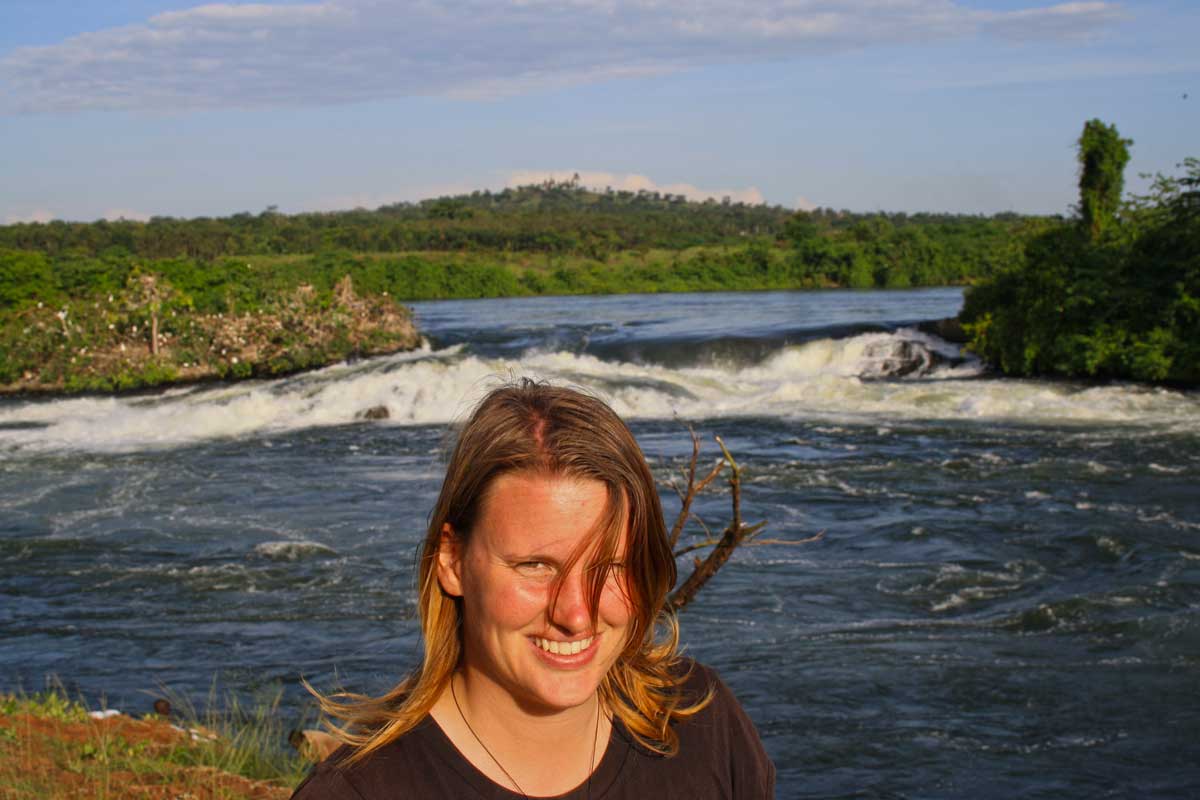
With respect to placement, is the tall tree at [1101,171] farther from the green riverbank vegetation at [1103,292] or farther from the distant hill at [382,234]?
the distant hill at [382,234]

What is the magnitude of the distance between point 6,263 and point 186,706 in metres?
26.9

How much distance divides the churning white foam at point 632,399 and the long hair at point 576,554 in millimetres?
14268

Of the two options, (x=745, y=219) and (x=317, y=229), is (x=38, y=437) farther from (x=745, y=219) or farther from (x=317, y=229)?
(x=745, y=219)

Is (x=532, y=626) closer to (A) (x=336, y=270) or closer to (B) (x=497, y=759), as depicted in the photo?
(B) (x=497, y=759)

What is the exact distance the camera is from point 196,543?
11.3m

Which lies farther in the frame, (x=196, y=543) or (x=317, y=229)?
(x=317, y=229)

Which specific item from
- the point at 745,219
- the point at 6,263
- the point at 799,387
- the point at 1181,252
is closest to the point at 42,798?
the point at 799,387

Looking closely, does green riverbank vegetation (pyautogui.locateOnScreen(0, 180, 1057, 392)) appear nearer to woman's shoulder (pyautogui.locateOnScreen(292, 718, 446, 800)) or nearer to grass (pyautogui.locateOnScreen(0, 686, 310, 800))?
grass (pyautogui.locateOnScreen(0, 686, 310, 800))

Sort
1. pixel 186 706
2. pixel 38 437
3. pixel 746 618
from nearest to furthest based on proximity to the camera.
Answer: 1. pixel 186 706
2. pixel 746 618
3. pixel 38 437

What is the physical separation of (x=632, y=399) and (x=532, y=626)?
17.5 m

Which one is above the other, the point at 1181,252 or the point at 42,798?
the point at 1181,252

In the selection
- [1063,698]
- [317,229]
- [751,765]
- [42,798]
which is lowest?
[1063,698]

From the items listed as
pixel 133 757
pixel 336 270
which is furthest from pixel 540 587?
pixel 336 270

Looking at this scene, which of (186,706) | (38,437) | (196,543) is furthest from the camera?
(38,437)
